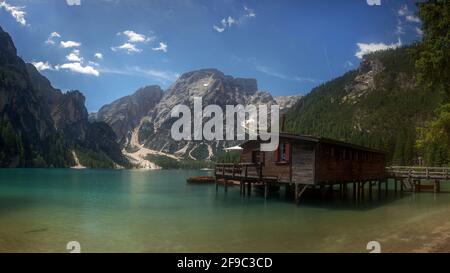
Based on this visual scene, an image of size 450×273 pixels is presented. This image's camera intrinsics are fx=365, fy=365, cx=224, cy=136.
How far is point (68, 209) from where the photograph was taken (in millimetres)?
27734

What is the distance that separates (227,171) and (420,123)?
171400mm

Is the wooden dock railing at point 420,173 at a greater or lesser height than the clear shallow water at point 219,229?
greater

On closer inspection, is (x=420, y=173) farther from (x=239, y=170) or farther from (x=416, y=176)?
(x=239, y=170)

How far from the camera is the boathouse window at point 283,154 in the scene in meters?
30.8

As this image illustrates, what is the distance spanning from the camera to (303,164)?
29.5 m

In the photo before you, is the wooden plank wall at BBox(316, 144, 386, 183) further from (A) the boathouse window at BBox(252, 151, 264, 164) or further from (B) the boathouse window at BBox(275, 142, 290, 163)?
(A) the boathouse window at BBox(252, 151, 264, 164)

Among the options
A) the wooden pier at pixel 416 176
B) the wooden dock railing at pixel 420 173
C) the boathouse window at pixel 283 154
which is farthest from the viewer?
the wooden pier at pixel 416 176

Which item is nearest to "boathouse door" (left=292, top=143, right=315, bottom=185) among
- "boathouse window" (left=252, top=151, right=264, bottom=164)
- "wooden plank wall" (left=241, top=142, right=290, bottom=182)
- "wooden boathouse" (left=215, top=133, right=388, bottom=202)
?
"wooden boathouse" (left=215, top=133, right=388, bottom=202)

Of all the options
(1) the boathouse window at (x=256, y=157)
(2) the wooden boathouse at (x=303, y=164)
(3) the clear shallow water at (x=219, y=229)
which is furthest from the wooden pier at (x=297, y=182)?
(3) the clear shallow water at (x=219, y=229)

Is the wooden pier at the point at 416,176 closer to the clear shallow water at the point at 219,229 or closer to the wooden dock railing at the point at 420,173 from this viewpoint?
the wooden dock railing at the point at 420,173

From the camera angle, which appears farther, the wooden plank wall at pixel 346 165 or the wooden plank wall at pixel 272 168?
the wooden plank wall at pixel 272 168

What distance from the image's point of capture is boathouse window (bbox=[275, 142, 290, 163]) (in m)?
30.8

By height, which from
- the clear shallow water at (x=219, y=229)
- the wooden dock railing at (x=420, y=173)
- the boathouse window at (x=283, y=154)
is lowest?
the clear shallow water at (x=219, y=229)
